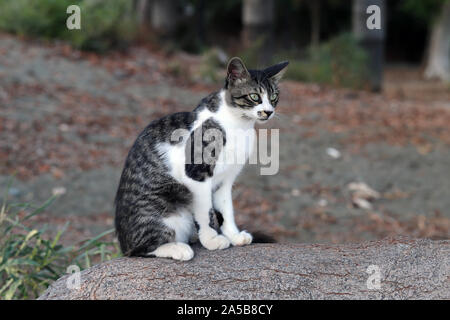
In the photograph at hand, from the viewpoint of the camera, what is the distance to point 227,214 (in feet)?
11.5

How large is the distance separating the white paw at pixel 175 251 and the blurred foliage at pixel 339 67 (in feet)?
30.8

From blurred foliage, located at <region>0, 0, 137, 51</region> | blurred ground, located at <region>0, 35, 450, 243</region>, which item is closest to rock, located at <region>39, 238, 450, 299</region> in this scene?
blurred ground, located at <region>0, 35, 450, 243</region>

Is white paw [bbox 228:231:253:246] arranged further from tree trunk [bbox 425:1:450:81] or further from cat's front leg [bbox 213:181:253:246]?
tree trunk [bbox 425:1:450:81]

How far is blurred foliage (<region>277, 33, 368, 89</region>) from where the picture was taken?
40.6ft

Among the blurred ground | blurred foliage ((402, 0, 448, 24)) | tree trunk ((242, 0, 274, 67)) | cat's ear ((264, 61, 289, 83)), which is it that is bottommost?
the blurred ground

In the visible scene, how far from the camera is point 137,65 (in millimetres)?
10977

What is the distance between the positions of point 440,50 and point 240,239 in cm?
1975

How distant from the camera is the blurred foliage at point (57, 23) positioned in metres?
10.9

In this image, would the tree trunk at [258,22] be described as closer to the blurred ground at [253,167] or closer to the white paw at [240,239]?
the blurred ground at [253,167]

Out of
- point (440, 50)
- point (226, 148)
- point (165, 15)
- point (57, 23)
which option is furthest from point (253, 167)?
point (440, 50)

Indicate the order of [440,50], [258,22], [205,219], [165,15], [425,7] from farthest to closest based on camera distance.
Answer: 1. [440,50]
2. [425,7]
3. [165,15]
4. [258,22]
5. [205,219]

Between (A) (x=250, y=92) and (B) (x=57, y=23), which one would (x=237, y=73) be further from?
(B) (x=57, y=23)

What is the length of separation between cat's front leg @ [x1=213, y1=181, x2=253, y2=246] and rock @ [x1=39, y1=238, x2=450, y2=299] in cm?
20
